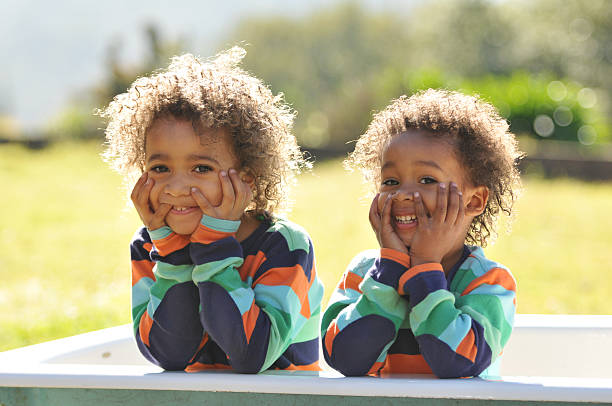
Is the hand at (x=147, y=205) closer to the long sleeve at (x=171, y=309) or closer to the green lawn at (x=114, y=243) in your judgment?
the long sleeve at (x=171, y=309)

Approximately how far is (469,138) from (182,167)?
0.69 metres

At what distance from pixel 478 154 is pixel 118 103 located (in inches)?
37.2

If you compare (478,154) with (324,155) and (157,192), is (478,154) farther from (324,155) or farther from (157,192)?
(324,155)

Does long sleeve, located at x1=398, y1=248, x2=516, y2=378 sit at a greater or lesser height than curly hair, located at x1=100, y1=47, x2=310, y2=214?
lesser

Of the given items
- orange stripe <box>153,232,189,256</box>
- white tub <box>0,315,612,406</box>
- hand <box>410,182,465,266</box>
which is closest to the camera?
white tub <box>0,315,612,406</box>

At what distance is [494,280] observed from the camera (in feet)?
5.60

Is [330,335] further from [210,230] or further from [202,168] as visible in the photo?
[202,168]

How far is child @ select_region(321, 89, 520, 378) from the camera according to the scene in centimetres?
159

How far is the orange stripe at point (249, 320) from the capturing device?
1640 millimetres

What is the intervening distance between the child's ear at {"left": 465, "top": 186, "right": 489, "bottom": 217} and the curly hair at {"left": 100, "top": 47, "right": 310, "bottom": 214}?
18.9 inches

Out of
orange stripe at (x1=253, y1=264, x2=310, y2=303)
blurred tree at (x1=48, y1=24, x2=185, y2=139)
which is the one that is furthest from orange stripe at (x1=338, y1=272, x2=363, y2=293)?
blurred tree at (x1=48, y1=24, x2=185, y2=139)

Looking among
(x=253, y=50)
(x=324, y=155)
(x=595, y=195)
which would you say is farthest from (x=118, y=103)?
(x=253, y=50)

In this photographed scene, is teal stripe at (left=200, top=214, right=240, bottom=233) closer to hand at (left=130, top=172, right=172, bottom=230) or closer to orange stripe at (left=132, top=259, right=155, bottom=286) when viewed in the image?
hand at (left=130, top=172, right=172, bottom=230)

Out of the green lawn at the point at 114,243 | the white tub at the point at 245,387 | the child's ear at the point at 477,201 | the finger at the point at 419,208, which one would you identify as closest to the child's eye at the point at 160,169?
the white tub at the point at 245,387
